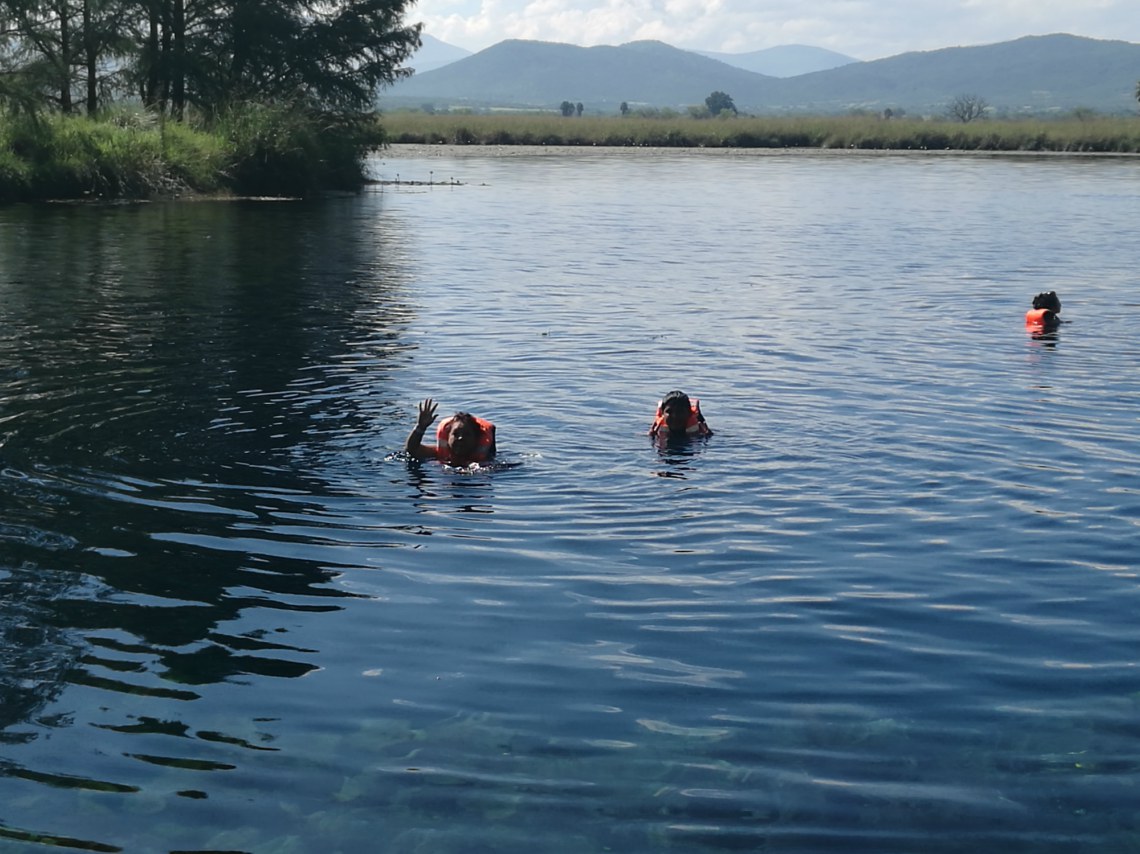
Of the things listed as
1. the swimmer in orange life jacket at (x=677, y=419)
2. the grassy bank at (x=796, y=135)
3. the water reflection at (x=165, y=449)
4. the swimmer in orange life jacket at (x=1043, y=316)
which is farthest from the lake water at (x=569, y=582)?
the grassy bank at (x=796, y=135)

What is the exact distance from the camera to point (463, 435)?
14047mm

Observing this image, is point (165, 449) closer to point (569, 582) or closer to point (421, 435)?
point (421, 435)

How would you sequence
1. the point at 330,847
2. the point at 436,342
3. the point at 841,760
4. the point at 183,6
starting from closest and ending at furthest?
1. the point at 330,847
2. the point at 841,760
3. the point at 436,342
4. the point at 183,6

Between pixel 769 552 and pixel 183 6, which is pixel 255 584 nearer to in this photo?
pixel 769 552

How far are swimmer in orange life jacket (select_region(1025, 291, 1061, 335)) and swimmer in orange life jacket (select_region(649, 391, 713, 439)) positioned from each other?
975 centimetres

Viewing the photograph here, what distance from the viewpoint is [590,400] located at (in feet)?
58.6

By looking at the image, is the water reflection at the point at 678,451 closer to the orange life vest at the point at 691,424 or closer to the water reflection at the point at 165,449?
the orange life vest at the point at 691,424

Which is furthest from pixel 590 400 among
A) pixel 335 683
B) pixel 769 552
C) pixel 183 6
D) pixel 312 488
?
pixel 183 6

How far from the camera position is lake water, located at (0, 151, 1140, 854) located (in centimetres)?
747

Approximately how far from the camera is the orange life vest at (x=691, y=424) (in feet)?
49.2

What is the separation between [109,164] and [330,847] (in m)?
45.4

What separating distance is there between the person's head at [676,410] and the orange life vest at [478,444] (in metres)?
1.81

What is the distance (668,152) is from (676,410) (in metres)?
82.4

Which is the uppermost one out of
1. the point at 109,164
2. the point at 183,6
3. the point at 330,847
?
the point at 183,6
